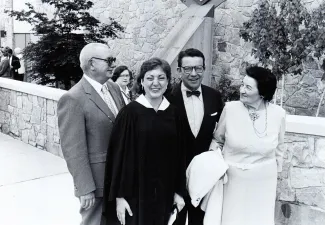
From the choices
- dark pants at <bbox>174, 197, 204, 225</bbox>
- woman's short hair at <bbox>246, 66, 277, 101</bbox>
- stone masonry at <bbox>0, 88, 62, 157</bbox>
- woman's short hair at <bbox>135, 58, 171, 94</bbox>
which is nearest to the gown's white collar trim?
woman's short hair at <bbox>135, 58, 171, 94</bbox>

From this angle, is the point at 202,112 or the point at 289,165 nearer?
the point at 202,112

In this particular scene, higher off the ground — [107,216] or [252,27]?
[252,27]

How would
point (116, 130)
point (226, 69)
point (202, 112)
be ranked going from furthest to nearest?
point (226, 69)
point (202, 112)
point (116, 130)

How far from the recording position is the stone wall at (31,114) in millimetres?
6410

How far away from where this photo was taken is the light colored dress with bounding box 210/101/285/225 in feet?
9.67

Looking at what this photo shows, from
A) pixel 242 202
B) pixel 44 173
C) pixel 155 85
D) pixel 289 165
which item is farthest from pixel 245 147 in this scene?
pixel 44 173

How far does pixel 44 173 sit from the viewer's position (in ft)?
18.9

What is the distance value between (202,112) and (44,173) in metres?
3.33

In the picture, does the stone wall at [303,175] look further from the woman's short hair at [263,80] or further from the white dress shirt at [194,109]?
the white dress shirt at [194,109]

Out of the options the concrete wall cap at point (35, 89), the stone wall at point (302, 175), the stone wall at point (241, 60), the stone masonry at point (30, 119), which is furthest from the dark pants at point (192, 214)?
the stone wall at point (241, 60)

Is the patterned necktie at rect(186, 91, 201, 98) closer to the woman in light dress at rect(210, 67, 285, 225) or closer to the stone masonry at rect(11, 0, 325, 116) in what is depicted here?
the woman in light dress at rect(210, 67, 285, 225)

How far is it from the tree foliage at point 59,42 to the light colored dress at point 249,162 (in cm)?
625

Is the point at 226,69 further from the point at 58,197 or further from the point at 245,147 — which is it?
the point at 245,147

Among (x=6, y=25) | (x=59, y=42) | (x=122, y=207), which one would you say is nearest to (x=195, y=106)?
(x=122, y=207)
